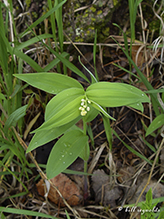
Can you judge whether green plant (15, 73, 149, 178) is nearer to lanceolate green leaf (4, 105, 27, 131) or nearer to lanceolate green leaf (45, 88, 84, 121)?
lanceolate green leaf (45, 88, 84, 121)

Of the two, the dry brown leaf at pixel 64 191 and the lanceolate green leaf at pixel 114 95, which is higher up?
the lanceolate green leaf at pixel 114 95

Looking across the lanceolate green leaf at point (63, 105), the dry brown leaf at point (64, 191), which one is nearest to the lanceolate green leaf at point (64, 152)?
the lanceolate green leaf at point (63, 105)

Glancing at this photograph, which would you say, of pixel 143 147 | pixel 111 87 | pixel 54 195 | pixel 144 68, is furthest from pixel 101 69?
pixel 54 195

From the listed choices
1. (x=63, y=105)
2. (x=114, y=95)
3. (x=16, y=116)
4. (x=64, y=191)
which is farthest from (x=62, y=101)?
(x=64, y=191)

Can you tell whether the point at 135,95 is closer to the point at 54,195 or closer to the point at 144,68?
the point at 144,68

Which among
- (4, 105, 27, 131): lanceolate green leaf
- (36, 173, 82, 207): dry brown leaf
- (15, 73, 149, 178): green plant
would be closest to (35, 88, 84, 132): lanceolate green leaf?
(15, 73, 149, 178): green plant

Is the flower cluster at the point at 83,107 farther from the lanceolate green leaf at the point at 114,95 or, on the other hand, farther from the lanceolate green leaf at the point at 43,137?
the lanceolate green leaf at the point at 43,137
